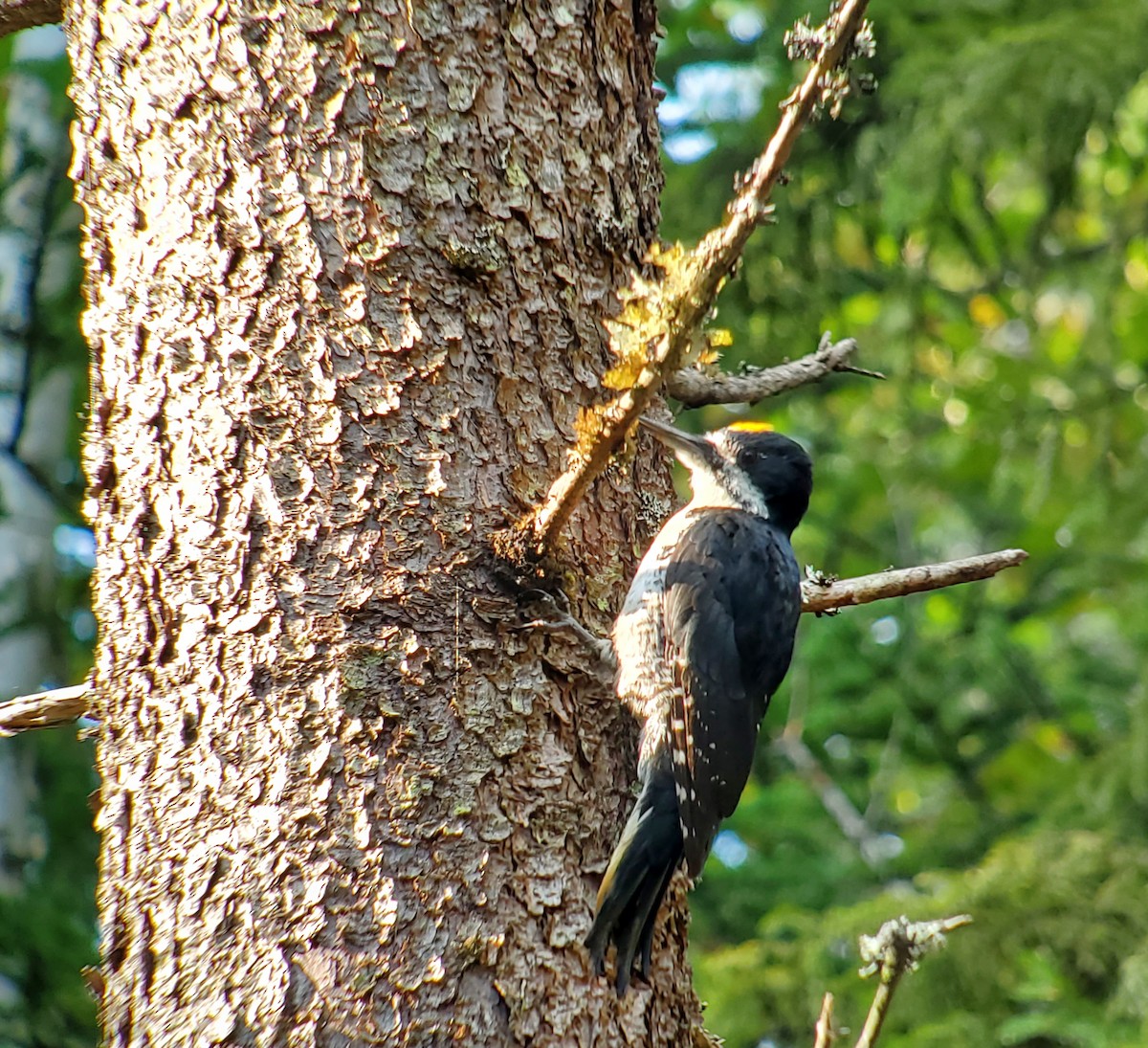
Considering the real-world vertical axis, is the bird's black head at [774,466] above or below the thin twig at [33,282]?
below

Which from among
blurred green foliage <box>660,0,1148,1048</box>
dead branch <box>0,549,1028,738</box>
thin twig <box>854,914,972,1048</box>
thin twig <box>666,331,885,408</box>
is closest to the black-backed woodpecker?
thin twig <box>666,331,885,408</box>

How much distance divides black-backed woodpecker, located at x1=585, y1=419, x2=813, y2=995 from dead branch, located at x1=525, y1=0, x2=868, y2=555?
592 millimetres

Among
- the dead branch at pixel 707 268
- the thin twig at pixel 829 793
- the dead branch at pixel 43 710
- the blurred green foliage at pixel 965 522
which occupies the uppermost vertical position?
the dead branch at pixel 707 268

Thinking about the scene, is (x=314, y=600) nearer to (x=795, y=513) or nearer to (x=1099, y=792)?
(x=795, y=513)

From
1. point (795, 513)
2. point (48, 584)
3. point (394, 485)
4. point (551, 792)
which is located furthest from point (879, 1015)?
point (48, 584)

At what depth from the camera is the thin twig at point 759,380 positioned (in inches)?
121

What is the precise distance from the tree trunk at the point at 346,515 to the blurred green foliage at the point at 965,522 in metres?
2.54

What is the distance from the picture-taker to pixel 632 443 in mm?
2324

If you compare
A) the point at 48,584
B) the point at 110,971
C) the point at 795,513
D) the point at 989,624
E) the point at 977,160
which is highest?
the point at 977,160

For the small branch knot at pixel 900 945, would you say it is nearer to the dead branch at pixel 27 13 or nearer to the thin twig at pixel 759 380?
the thin twig at pixel 759 380

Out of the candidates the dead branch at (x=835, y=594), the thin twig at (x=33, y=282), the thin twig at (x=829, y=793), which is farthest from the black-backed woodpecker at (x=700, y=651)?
the thin twig at (x=33, y=282)

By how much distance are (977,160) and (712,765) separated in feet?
11.0

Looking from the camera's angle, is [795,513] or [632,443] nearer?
[632,443]

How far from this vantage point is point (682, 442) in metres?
3.39
